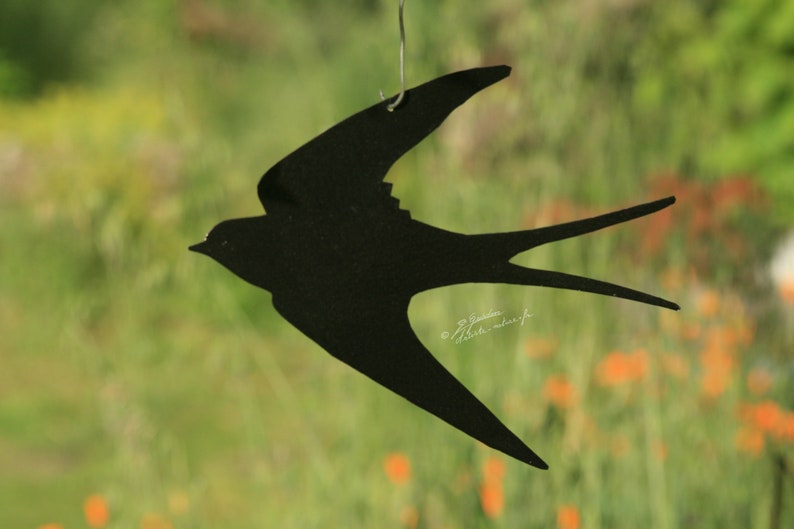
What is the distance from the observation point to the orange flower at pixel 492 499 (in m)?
1.21

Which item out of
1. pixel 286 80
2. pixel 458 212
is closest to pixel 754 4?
pixel 458 212

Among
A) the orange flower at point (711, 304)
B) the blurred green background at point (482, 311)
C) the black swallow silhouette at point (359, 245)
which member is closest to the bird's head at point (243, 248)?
the black swallow silhouette at point (359, 245)

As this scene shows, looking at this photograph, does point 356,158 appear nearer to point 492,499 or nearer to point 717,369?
point 492,499

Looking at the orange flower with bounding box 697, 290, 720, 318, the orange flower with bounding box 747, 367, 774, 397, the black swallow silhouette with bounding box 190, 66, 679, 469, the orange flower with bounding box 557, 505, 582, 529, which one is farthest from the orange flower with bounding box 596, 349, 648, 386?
the black swallow silhouette with bounding box 190, 66, 679, 469

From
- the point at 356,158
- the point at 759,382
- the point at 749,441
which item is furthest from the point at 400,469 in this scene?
the point at 356,158

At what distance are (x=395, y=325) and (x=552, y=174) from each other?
0.84 meters

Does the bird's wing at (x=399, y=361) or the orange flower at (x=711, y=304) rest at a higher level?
the orange flower at (x=711, y=304)

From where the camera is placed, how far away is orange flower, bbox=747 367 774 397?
170 centimetres

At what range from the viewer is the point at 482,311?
4.60ft

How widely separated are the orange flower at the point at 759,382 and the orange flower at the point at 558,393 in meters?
0.35

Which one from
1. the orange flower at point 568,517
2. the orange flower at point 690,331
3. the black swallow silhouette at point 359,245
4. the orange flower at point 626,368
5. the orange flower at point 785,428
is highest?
the orange flower at point 690,331

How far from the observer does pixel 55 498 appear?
8.60 ft

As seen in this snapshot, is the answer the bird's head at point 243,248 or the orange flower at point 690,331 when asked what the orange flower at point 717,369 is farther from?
the bird's head at point 243,248

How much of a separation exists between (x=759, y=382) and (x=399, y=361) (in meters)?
1.45
